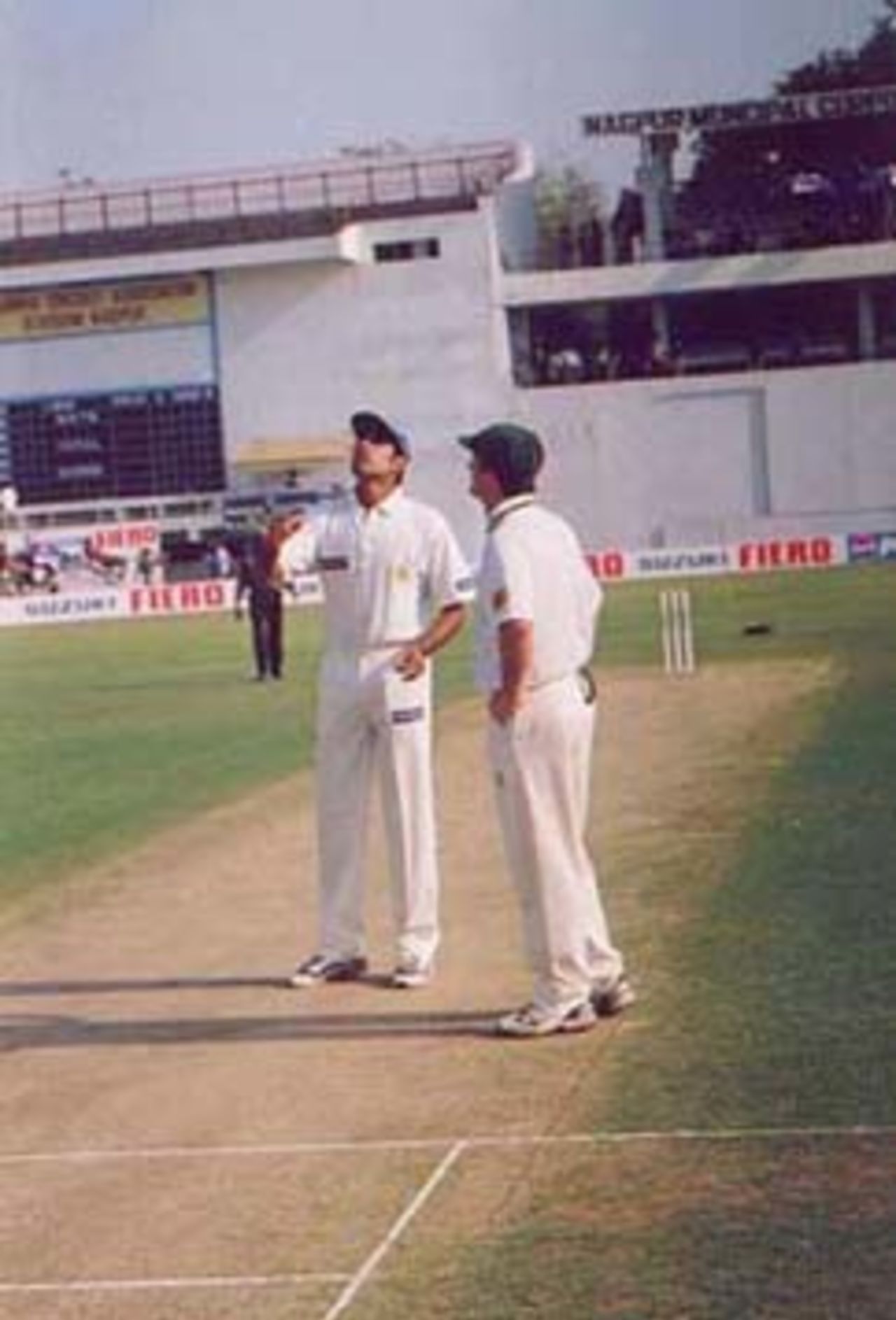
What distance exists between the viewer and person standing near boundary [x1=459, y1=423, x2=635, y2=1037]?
11406 mm

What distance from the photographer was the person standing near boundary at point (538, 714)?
1141 centimetres

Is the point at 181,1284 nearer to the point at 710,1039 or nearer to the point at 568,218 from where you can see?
the point at 710,1039

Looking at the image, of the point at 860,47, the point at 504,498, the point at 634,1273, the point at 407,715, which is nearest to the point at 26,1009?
the point at 407,715

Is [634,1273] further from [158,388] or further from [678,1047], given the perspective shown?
[158,388]

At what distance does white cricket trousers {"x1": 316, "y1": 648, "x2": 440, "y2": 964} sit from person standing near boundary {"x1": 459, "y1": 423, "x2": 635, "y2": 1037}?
1.21 metres

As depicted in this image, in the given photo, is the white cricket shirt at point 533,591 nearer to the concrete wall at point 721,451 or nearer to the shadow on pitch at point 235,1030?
the shadow on pitch at point 235,1030

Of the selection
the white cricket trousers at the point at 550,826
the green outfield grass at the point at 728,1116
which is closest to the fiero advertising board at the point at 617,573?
the green outfield grass at the point at 728,1116

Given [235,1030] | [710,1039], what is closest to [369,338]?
[235,1030]

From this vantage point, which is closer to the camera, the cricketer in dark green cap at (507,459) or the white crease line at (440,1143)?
the white crease line at (440,1143)

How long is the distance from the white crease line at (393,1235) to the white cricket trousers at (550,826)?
5.81 ft

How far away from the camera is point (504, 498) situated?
1154 cm

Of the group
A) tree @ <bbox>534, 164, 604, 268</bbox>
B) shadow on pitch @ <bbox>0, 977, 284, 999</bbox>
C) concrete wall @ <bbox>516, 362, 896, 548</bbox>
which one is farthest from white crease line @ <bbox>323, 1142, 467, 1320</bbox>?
tree @ <bbox>534, 164, 604, 268</bbox>

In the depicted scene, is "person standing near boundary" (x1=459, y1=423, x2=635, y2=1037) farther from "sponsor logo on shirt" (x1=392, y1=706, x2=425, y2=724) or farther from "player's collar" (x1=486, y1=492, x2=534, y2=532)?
"sponsor logo on shirt" (x1=392, y1=706, x2=425, y2=724)

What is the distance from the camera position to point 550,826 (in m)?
11.4
